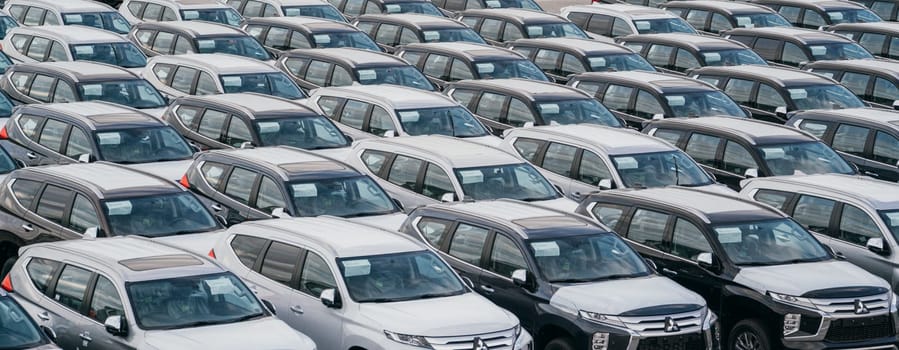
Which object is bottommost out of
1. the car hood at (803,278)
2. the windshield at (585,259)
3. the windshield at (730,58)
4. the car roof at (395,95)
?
the windshield at (730,58)

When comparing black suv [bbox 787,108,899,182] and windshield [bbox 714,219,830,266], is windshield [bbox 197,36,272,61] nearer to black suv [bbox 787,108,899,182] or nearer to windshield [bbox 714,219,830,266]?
black suv [bbox 787,108,899,182]

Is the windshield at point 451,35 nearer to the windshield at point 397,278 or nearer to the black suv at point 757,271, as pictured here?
the black suv at point 757,271

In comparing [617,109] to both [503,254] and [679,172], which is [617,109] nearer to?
[679,172]

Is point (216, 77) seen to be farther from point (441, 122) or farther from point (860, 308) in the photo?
point (860, 308)

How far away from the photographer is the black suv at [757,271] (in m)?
15.7

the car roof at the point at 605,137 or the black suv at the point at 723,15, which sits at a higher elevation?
the car roof at the point at 605,137

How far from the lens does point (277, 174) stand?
1803 cm

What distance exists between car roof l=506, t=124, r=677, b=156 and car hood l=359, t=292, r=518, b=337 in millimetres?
6529

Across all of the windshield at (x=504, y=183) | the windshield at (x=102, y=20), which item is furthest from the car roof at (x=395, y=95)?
the windshield at (x=102, y=20)

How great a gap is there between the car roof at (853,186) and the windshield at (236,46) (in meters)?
11.7

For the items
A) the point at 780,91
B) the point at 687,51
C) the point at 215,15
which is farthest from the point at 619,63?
the point at 215,15

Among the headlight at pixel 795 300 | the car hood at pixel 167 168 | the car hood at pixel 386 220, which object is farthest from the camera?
the car hood at pixel 167 168

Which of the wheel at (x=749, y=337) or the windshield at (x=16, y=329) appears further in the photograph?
the wheel at (x=749, y=337)

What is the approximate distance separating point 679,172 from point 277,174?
5.29 m
